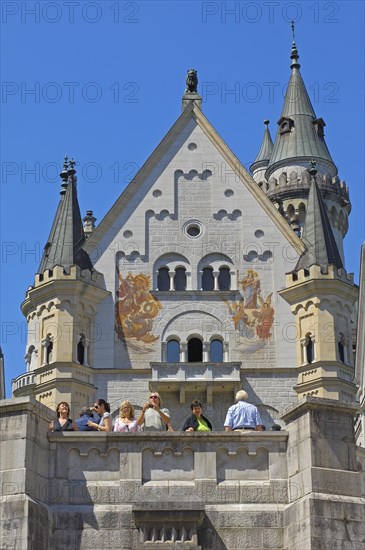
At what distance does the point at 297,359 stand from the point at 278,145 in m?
26.5

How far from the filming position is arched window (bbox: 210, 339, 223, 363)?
1879 inches

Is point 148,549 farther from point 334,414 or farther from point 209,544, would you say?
point 334,414

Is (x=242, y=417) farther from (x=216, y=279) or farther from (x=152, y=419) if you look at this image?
(x=216, y=279)

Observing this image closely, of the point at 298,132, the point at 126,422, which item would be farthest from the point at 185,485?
the point at 298,132

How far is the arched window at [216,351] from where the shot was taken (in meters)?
47.7

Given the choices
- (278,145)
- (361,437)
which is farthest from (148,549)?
(278,145)

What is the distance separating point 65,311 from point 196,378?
5.34m

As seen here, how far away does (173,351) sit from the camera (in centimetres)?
4797

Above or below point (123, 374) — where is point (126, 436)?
below

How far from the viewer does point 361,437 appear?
1706 inches

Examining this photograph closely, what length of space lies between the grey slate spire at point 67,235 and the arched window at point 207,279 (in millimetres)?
4327

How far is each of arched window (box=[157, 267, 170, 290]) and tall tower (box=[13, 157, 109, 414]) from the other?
2170 millimetres

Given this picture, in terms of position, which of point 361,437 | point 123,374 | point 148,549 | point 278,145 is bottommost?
point 148,549

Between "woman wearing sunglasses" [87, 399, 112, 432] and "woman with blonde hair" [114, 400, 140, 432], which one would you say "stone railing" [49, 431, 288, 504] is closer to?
"woman with blonde hair" [114, 400, 140, 432]
